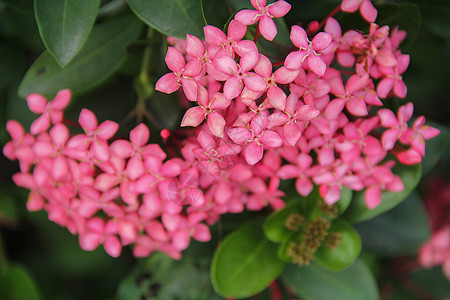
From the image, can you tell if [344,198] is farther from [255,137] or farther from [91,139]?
[91,139]

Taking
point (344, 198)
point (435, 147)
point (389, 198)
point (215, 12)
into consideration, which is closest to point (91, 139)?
point (215, 12)

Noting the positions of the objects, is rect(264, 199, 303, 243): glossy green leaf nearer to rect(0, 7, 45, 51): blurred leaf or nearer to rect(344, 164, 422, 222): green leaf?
rect(344, 164, 422, 222): green leaf

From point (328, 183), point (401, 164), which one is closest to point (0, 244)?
point (328, 183)

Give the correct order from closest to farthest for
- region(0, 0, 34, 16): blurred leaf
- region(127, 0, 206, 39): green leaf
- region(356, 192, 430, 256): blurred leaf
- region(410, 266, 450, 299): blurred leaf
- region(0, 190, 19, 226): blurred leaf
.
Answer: region(127, 0, 206, 39): green leaf < region(0, 0, 34, 16): blurred leaf < region(356, 192, 430, 256): blurred leaf < region(0, 190, 19, 226): blurred leaf < region(410, 266, 450, 299): blurred leaf

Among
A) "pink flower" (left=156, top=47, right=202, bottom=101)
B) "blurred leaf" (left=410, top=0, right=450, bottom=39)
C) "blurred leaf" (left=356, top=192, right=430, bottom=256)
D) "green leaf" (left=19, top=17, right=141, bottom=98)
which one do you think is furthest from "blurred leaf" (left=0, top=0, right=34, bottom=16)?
"blurred leaf" (left=356, top=192, right=430, bottom=256)

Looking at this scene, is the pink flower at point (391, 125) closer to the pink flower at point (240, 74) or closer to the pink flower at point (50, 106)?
the pink flower at point (240, 74)

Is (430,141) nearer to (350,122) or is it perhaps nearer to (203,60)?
(350,122)
